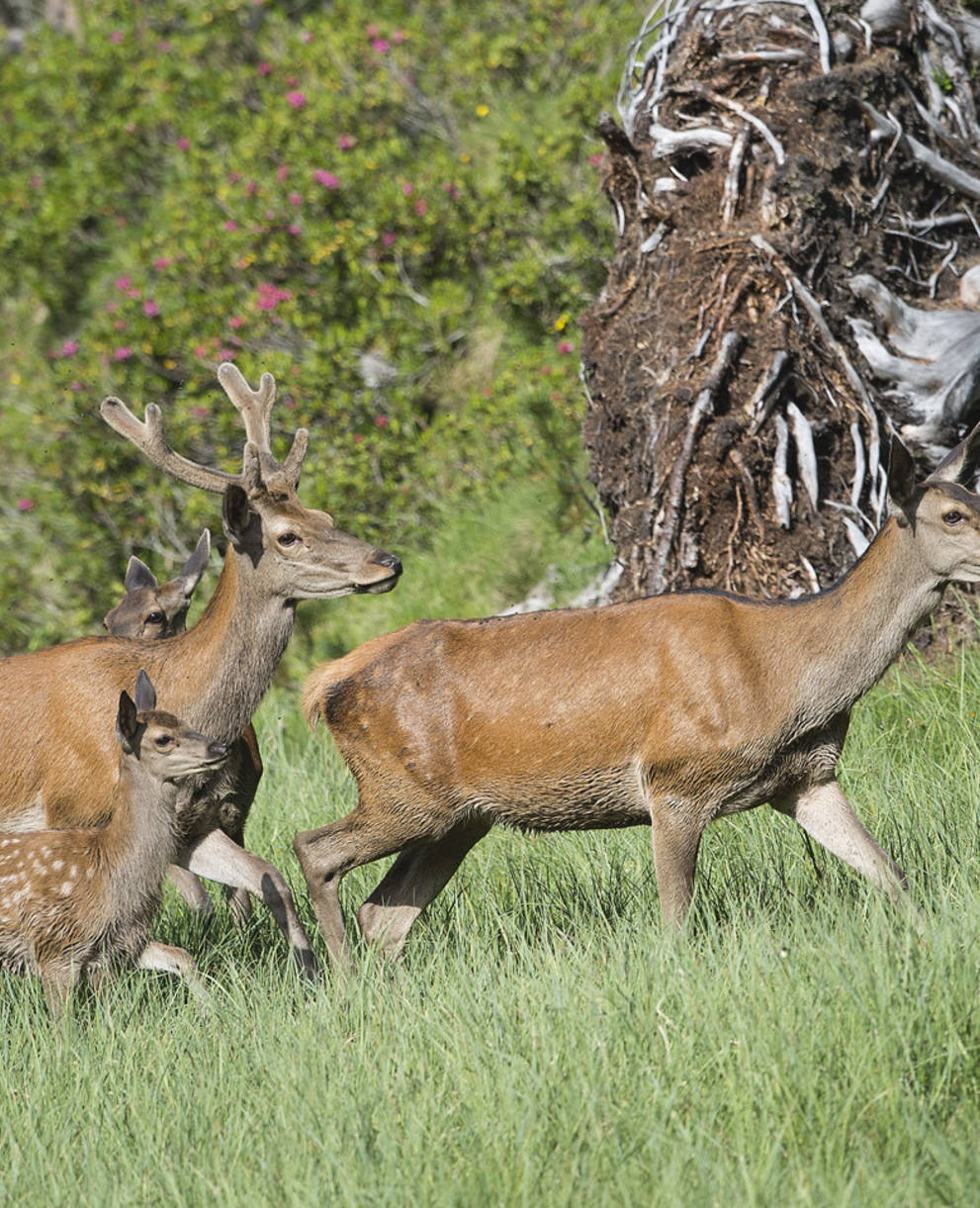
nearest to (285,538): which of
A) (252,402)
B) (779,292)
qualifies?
(252,402)

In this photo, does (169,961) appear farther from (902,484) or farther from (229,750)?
(902,484)

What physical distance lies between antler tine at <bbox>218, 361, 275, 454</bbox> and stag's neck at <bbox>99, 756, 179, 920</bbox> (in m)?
1.45

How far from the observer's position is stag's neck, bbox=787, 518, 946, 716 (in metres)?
5.39

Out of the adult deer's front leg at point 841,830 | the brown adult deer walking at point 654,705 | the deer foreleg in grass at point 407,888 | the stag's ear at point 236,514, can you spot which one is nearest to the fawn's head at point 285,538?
the stag's ear at point 236,514

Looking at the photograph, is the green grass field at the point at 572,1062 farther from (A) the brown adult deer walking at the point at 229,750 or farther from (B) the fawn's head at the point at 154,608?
(B) the fawn's head at the point at 154,608

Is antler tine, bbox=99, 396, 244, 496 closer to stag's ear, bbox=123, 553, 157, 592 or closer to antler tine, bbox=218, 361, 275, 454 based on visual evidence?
antler tine, bbox=218, 361, 275, 454

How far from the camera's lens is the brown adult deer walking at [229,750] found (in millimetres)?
6438

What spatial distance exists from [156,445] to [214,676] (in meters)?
0.99

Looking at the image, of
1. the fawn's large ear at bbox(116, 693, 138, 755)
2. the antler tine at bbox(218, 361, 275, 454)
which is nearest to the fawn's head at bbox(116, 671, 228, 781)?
the fawn's large ear at bbox(116, 693, 138, 755)

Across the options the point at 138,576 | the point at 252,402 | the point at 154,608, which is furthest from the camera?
the point at 138,576

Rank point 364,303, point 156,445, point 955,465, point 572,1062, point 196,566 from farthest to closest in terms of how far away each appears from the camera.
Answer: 1. point 364,303
2. point 196,566
3. point 156,445
4. point 955,465
5. point 572,1062

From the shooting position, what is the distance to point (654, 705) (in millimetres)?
5449

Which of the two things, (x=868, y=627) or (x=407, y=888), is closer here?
(x=868, y=627)

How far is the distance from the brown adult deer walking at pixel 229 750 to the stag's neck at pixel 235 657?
6.1 inches
